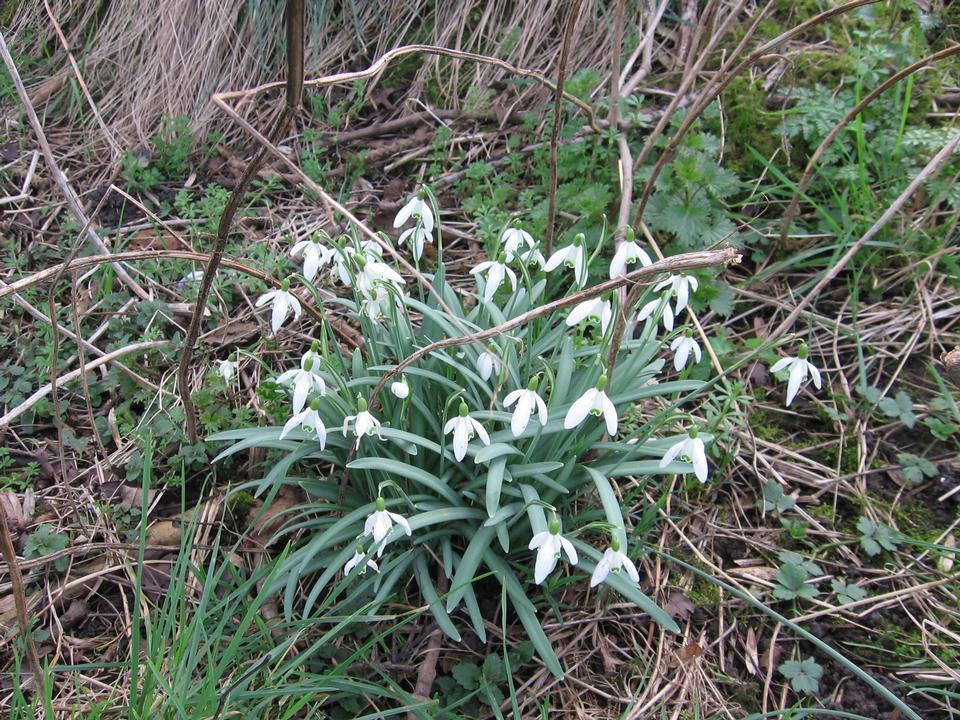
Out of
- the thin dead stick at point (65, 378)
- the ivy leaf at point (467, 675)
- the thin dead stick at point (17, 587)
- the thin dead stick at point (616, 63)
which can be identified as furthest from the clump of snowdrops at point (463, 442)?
the thin dead stick at point (616, 63)

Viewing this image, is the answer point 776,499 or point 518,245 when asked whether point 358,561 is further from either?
point 776,499

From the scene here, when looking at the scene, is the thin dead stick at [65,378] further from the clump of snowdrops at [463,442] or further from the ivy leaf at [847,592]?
the ivy leaf at [847,592]

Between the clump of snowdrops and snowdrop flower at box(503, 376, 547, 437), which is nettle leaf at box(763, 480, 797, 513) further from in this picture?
snowdrop flower at box(503, 376, 547, 437)

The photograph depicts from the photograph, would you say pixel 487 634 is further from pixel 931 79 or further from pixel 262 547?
pixel 931 79

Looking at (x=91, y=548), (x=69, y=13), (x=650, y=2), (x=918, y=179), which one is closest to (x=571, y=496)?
(x=91, y=548)

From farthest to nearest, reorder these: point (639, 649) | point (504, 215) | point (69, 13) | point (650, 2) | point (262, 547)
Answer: point (69, 13), point (650, 2), point (504, 215), point (262, 547), point (639, 649)
